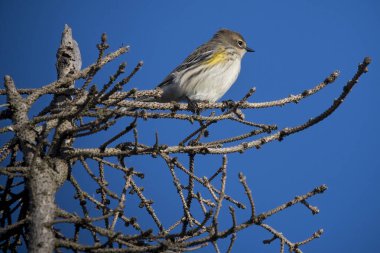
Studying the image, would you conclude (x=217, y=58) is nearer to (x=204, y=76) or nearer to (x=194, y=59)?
(x=194, y=59)

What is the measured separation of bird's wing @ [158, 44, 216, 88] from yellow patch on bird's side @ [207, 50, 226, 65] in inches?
3.2

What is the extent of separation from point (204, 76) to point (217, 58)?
706mm

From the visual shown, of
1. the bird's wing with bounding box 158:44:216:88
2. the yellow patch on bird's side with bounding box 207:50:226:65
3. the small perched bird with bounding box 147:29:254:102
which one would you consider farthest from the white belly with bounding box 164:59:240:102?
the yellow patch on bird's side with bounding box 207:50:226:65

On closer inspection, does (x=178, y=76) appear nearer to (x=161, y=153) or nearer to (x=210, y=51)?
(x=210, y=51)

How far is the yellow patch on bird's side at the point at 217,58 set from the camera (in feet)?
30.7

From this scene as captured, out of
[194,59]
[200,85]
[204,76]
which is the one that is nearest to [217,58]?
[194,59]

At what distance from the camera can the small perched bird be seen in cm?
880

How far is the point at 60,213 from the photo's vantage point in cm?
386

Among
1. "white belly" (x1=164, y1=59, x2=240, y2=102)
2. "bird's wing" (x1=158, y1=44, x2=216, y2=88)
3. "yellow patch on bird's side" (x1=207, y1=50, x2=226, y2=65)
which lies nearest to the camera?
"white belly" (x1=164, y1=59, x2=240, y2=102)

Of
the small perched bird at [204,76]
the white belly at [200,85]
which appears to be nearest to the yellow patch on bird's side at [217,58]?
the small perched bird at [204,76]

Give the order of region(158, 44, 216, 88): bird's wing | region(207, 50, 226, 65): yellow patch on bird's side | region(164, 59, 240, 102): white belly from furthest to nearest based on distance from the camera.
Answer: region(207, 50, 226, 65): yellow patch on bird's side, region(158, 44, 216, 88): bird's wing, region(164, 59, 240, 102): white belly

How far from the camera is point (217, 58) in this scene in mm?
9461

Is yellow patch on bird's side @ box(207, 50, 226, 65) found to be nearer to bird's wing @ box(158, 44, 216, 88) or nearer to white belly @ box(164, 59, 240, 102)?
bird's wing @ box(158, 44, 216, 88)

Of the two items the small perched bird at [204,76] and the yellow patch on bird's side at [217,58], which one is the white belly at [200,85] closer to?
the small perched bird at [204,76]
